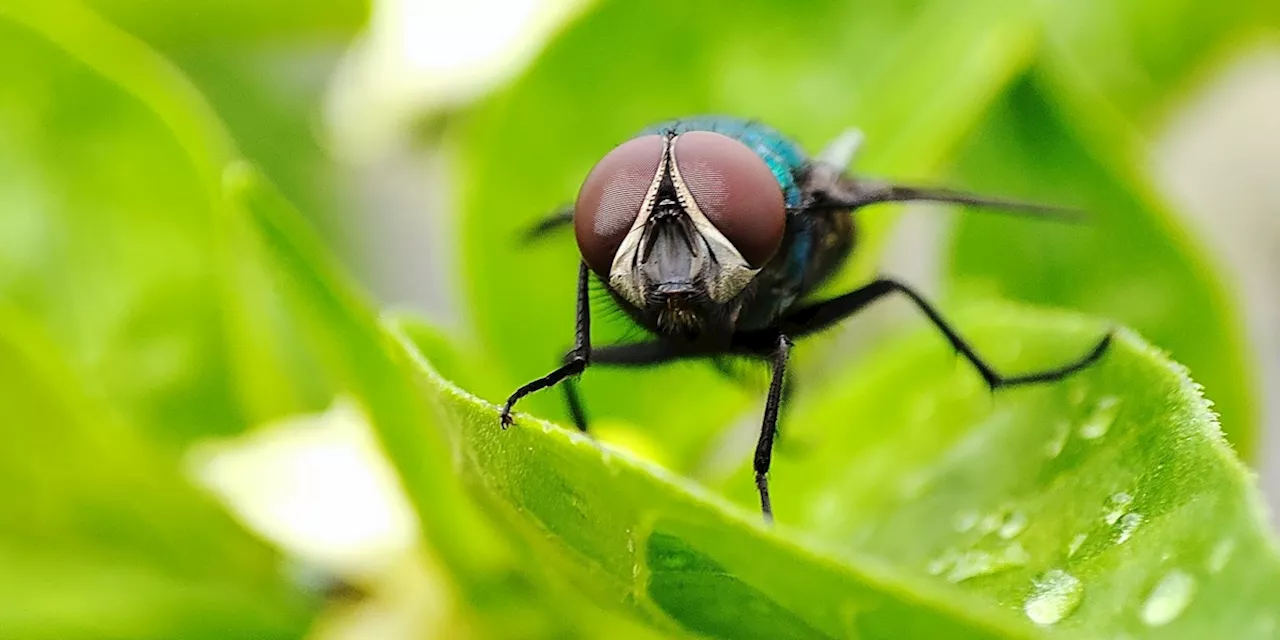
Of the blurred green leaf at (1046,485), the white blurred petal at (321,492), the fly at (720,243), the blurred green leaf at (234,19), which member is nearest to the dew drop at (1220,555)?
the blurred green leaf at (1046,485)

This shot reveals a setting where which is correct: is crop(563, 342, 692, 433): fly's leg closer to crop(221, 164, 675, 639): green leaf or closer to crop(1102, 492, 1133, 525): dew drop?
crop(221, 164, 675, 639): green leaf

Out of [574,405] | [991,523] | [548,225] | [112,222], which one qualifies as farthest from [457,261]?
[991,523]

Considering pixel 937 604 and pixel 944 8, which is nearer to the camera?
pixel 937 604

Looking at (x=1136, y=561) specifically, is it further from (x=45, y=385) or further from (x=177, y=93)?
(x=177, y=93)

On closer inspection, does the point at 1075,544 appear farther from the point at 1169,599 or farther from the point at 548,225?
the point at 548,225

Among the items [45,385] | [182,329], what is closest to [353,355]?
[45,385]

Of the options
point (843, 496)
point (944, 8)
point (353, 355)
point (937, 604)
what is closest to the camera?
point (937, 604)

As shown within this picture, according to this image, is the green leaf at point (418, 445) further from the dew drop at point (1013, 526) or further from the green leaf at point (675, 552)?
the dew drop at point (1013, 526)
